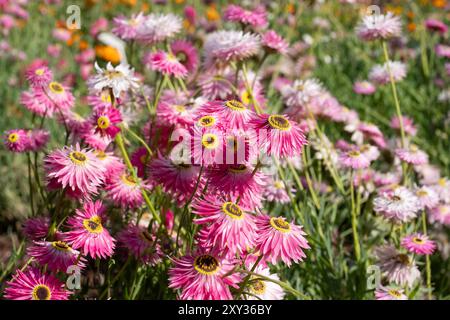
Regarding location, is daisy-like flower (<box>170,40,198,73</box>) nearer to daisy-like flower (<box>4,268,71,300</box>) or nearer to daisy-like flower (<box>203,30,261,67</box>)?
daisy-like flower (<box>203,30,261,67</box>)

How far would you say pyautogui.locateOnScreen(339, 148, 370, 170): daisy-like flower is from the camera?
1940 mm

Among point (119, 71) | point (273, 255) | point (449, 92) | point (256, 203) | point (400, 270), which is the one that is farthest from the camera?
point (449, 92)

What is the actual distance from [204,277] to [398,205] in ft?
3.14

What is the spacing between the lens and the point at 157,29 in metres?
1.90

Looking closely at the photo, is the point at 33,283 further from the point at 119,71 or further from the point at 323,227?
the point at 323,227

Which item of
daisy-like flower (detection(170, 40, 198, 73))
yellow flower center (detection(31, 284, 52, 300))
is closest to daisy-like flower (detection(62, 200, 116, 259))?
yellow flower center (detection(31, 284, 52, 300))

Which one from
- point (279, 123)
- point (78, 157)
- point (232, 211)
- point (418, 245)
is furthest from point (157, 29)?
point (418, 245)

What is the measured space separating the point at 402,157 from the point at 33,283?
4.72 feet

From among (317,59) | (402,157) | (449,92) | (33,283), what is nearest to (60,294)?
(33,283)

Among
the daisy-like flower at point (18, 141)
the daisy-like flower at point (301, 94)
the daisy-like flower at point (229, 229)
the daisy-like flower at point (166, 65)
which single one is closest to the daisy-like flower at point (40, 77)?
the daisy-like flower at point (18, 141)

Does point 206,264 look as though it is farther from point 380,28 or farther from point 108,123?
point 380,28

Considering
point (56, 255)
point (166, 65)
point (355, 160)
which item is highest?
point (166, 65)

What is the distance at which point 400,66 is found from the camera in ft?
8.23
